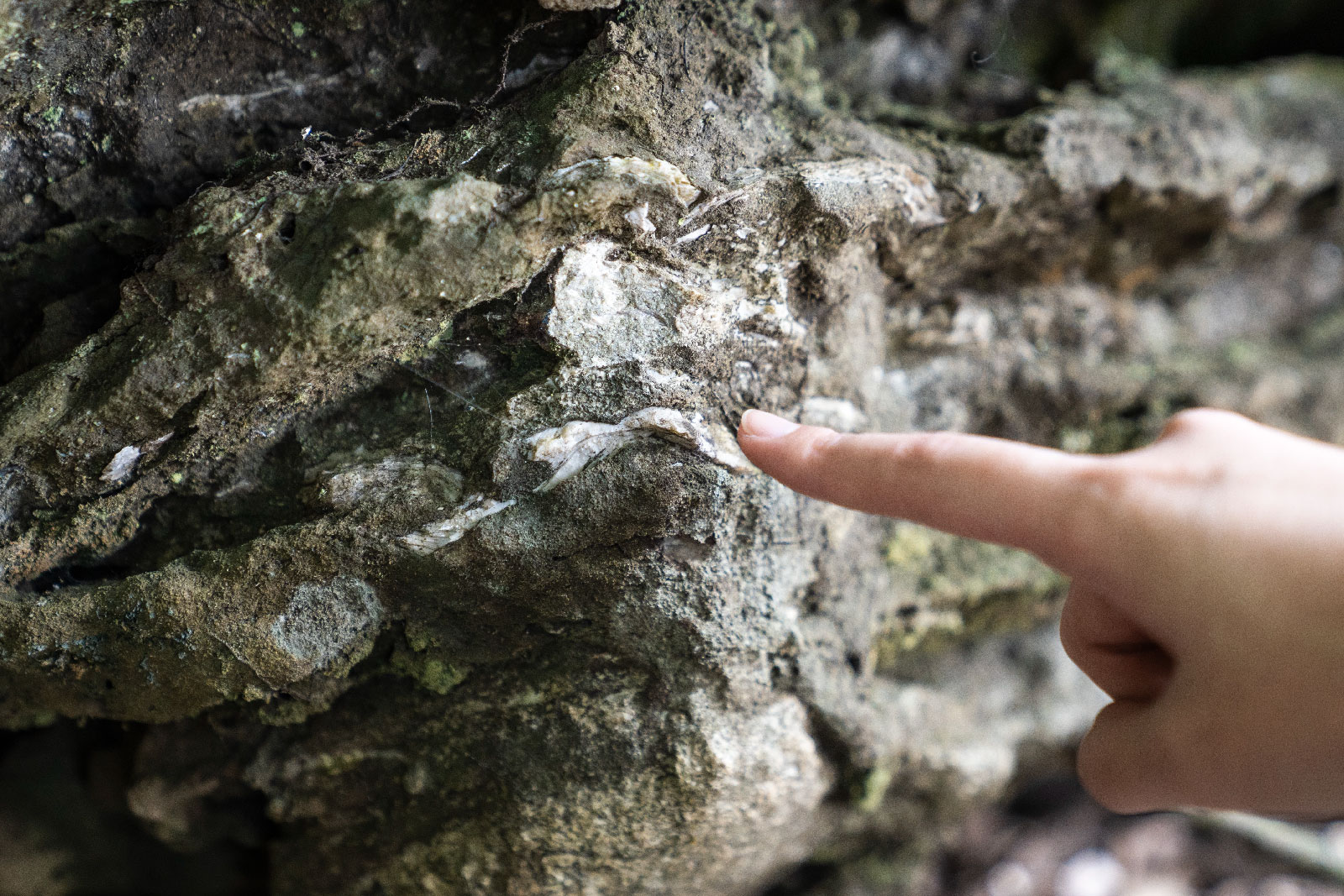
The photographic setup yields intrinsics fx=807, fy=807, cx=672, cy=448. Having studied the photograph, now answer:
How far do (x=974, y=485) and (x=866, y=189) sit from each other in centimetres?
65

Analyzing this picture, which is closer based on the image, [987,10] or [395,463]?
[395,463]

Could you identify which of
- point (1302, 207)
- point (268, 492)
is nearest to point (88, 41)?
point (268, 492)

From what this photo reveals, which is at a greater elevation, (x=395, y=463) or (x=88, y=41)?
(x=88, y=41)

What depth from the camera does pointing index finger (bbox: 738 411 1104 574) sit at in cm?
65

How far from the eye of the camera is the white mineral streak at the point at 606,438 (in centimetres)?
109

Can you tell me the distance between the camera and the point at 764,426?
960 millimetres

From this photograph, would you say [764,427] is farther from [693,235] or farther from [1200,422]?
[1200,422]

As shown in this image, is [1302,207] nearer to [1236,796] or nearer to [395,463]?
[1236,796]

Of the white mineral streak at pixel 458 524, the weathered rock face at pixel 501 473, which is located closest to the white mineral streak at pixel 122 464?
the weathered rock face at pixel 501 473

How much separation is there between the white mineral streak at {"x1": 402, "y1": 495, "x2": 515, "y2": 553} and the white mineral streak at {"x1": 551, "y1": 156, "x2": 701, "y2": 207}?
1.43ft

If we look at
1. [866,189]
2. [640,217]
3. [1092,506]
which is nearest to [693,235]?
[640,217]

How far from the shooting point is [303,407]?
1.14m

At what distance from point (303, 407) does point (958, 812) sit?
1.54m

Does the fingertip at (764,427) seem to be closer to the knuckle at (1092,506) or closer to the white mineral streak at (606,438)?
the white mineral streak at (606,438)
